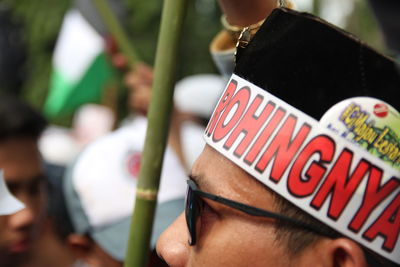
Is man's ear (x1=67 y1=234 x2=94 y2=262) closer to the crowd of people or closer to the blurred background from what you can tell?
the crowd of people

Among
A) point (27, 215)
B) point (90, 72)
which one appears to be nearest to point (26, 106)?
point (27, 215)

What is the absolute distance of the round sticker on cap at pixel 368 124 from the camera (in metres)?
1.65

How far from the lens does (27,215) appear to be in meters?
3.66

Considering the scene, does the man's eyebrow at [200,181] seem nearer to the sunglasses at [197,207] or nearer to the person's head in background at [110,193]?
the sunglasses at [197,207]

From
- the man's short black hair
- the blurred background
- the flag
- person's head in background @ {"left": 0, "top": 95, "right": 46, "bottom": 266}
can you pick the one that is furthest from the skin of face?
the blurred background

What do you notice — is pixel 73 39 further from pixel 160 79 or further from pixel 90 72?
pixel 160 79

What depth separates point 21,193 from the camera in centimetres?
375

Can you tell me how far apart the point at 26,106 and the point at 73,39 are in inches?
67.6

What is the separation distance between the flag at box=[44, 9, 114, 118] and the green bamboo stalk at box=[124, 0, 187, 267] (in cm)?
363

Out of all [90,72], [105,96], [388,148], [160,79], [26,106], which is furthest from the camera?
[105,96]

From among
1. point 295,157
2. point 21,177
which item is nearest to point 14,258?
point 21,177

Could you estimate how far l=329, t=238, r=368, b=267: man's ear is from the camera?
165cm

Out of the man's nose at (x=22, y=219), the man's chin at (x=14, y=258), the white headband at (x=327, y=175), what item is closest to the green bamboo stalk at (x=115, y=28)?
the man's nose at (x=22, y=219)

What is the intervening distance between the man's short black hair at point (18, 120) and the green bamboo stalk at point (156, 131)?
2163mm
